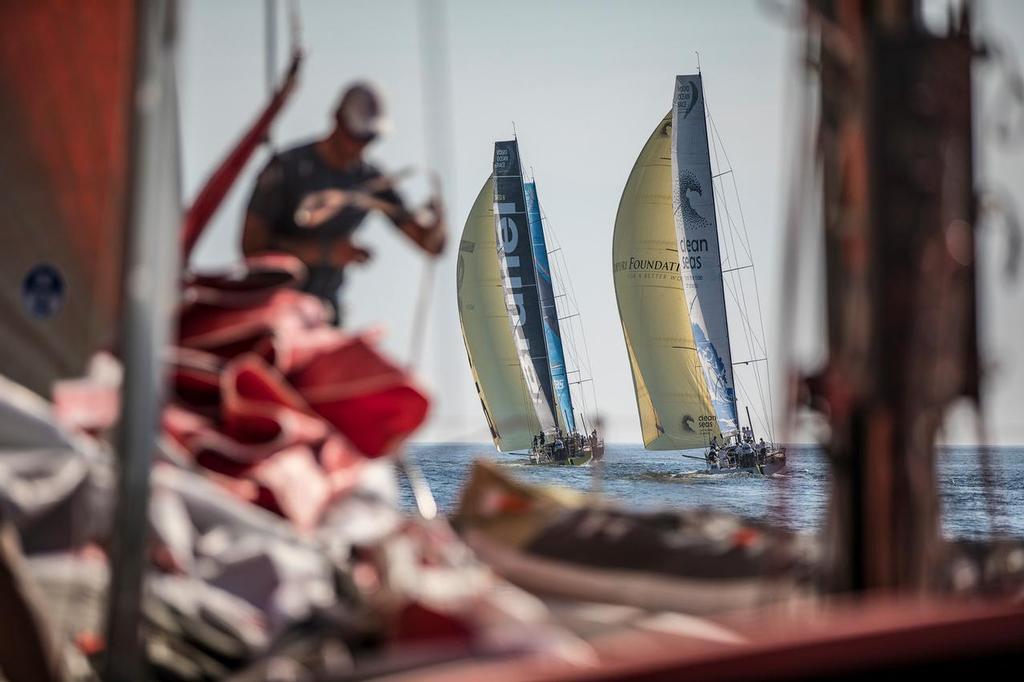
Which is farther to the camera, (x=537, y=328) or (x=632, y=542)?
(x=537, y=328)

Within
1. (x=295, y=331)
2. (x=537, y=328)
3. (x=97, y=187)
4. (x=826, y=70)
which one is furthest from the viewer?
(x=537, y=328)

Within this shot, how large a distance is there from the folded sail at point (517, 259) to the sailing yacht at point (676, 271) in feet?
10.1

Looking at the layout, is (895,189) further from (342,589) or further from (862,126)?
(342,589)

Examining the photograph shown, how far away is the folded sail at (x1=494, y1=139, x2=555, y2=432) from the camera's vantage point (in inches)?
1436

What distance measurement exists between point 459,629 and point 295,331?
3.82 ft

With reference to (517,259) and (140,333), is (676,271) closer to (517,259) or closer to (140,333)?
(517,259)

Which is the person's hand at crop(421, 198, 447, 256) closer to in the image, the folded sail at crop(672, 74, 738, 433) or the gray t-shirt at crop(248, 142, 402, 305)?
the gray t-shirt at crop(248, 142, 402, 305)

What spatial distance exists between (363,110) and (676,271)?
30.9m

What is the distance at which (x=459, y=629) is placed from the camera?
1.93 metres

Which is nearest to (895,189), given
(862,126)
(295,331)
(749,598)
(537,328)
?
(862,126)

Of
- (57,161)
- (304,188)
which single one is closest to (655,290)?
(57,161)

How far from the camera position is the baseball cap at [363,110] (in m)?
3.29

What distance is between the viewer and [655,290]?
111 feet

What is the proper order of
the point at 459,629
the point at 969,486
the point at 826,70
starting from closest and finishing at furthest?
the point at 459,629 → the point at 826,70 → the point at 969,486
